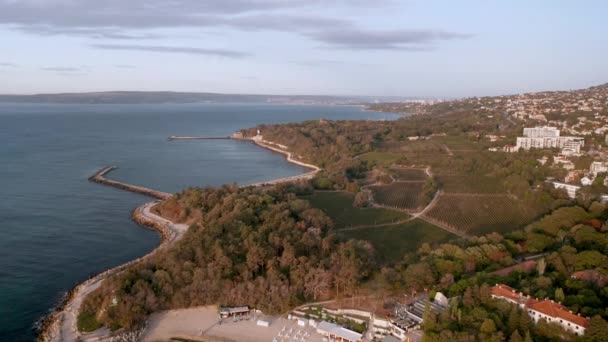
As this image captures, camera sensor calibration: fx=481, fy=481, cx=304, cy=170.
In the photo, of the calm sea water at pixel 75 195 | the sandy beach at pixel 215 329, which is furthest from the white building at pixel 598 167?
the sandy beach at pixel 215 329

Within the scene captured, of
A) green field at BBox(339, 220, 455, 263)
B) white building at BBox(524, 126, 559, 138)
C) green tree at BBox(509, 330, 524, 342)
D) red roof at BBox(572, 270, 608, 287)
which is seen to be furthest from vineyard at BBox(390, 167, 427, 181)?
green tree at BBox(509, 330, 524, 342)

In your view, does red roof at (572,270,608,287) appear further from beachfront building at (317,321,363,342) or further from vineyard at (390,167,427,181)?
vineyard at (390,167,427,181)

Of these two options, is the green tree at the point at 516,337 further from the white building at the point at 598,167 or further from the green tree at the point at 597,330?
the white building at the point at 598,167

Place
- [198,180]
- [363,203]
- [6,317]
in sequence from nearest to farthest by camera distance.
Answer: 1. [6,317]
2. [363,203]
3. [198,180]

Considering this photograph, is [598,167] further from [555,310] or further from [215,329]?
[215,329]

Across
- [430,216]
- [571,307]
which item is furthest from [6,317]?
[430,216]

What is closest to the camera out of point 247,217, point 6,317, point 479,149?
point 6,317

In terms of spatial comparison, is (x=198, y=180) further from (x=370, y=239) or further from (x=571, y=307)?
→ (x=571, y=307)
